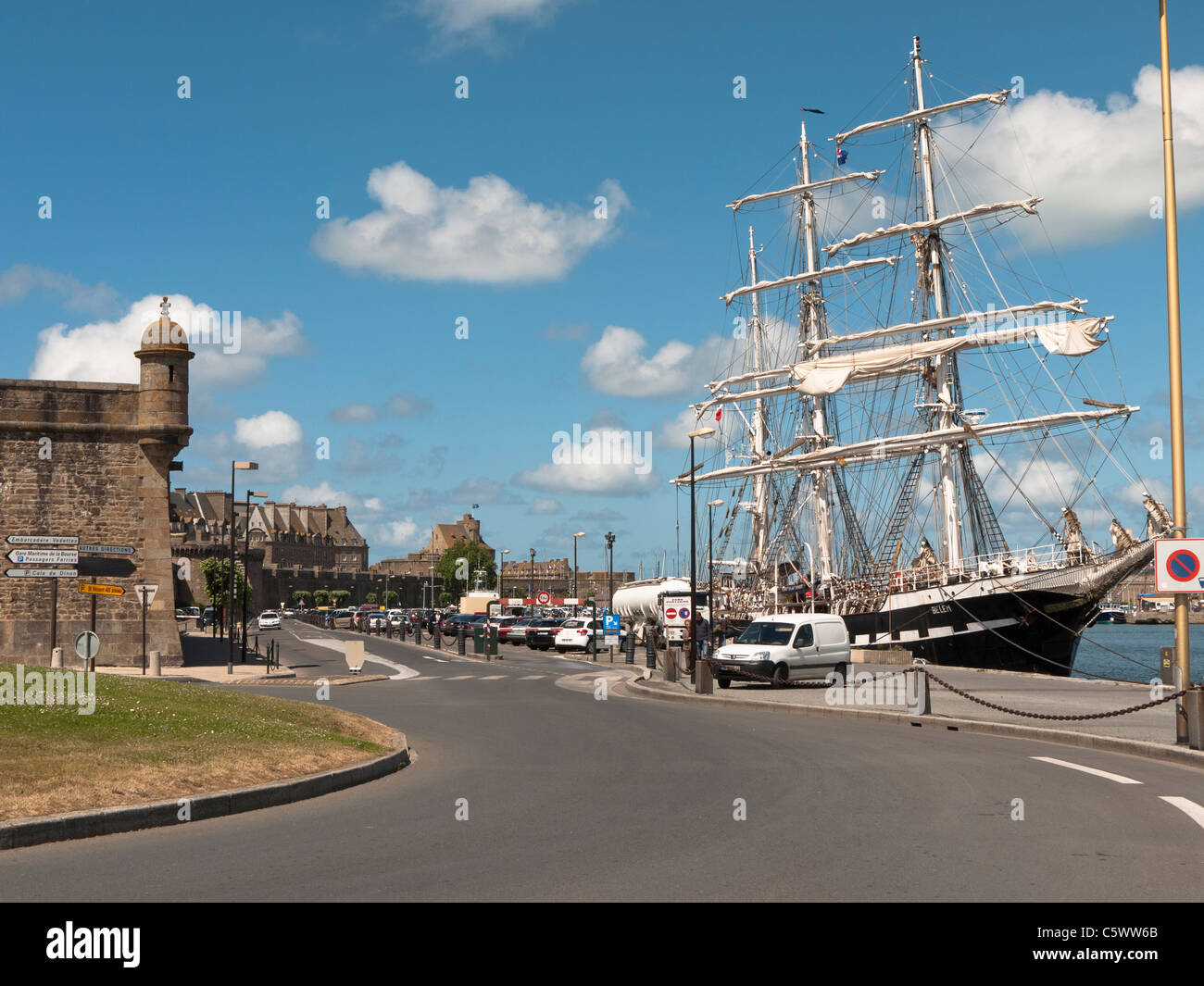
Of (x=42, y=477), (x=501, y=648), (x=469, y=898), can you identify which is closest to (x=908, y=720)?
(x=469, y=898)

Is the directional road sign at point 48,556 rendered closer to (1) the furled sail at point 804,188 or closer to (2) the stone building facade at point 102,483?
(2) the stone building facade at point 102,483

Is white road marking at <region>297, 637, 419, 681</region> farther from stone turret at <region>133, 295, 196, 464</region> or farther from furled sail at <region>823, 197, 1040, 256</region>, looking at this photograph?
furled sail at <region>823, 197, 1040, 256</region>

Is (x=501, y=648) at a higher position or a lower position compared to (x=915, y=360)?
lower

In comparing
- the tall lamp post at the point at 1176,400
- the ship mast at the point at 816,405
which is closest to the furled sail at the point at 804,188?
the ship mast at the point at 816,405

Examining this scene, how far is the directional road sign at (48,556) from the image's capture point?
2881 cm

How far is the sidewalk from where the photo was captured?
18844mm

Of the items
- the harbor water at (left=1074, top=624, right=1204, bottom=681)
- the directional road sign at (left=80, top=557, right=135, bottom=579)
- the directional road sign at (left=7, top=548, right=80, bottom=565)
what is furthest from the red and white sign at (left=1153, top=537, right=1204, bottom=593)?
the directional road sign at (left=80, top=557, right=135, bottom=579)

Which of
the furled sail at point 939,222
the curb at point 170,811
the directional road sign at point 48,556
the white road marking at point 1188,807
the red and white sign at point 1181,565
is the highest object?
the furled sail at point 939,222

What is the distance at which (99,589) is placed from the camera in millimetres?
31312

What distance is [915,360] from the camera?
5916 cm

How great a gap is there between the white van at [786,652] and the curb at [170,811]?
16.8m
